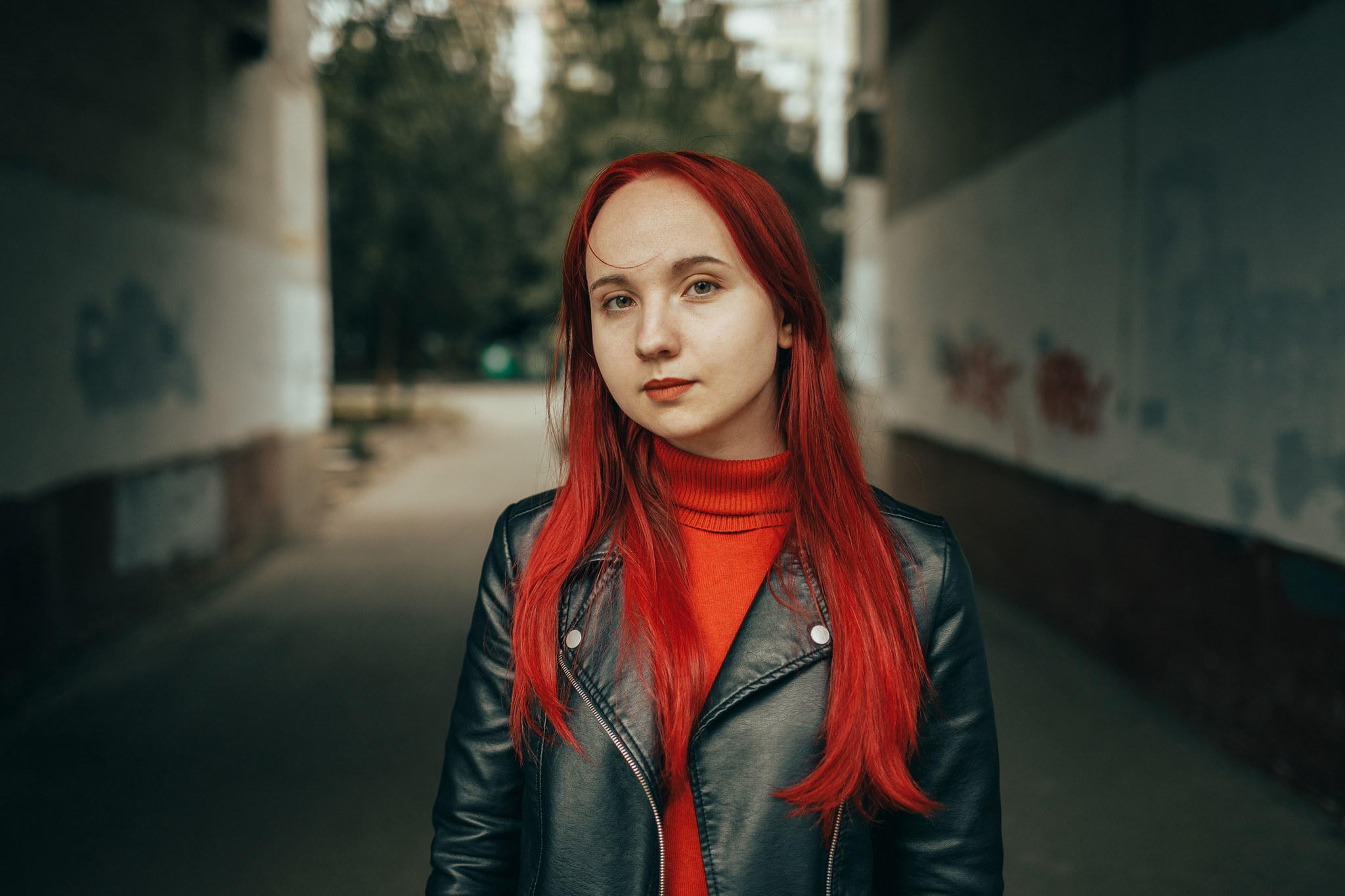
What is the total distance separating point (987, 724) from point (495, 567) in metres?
0.77

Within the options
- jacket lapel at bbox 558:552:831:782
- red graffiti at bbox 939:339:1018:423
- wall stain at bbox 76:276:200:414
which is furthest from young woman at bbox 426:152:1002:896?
red graffiti at bbox 939:339:1018:423

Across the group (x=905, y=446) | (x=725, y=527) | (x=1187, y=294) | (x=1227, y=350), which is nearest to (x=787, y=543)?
(x=725, y=527)

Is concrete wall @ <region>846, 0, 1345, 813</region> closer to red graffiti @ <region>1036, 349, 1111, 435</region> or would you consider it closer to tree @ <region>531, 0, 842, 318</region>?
red graffiti @ <region>1036, 349, 1111, 435</region>

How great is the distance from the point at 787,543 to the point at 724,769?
338 millimetres

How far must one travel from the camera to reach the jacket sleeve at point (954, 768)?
1.34 meters

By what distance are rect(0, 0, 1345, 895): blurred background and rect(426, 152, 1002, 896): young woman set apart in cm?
34

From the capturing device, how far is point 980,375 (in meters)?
6.51

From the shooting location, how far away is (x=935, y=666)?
1338 millimetres

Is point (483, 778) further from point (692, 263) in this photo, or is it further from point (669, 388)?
point (692, 263)

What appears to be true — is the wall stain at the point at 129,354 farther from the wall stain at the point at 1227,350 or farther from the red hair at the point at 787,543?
the wall stain at the point at 1227,350

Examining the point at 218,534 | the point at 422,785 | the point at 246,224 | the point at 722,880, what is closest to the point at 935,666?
the point at 722,880

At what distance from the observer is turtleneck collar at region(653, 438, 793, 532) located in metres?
1.42

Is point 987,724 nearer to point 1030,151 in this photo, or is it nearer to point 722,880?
point 722,880

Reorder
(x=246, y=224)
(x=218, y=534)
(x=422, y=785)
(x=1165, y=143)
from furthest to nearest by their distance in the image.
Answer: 1. (x=246, y=224)
2. (x=218, y=534)
3. (x=1165, y=143)
4. (x=422, y=785)
